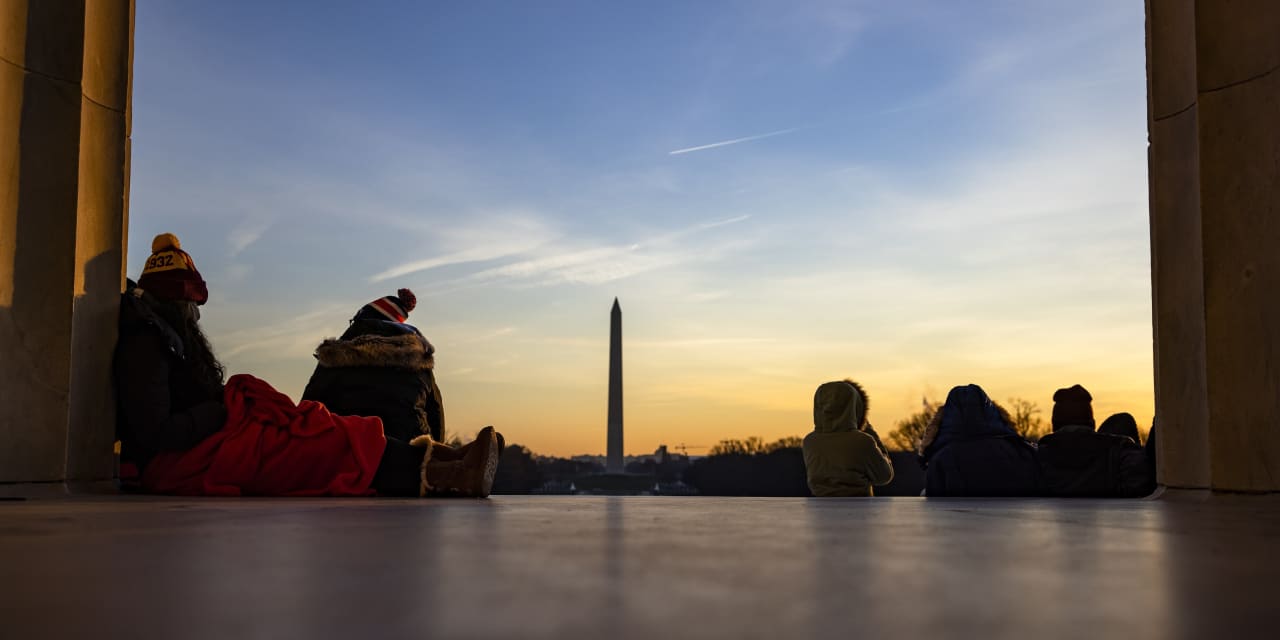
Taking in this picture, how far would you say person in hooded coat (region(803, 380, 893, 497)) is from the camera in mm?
8367

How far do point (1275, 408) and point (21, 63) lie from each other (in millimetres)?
6743

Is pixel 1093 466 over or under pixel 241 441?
under

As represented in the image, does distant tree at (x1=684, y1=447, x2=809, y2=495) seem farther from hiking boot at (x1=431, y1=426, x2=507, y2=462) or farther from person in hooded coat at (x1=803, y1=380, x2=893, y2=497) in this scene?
hiking boot at (x1=431, y1=426, x2=507, y2=462)

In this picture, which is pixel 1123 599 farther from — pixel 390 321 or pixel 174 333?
pixel 390 321

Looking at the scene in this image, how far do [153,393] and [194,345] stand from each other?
1.33 ft

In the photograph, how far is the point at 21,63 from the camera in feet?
19.1

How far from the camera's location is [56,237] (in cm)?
586

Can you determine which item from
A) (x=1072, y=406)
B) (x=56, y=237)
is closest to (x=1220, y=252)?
(x=1072, y=406)

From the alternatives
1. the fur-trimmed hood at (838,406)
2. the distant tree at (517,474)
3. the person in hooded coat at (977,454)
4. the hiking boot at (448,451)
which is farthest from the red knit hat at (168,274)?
the distant tree at (517,474)

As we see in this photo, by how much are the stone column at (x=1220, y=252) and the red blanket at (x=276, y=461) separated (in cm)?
443

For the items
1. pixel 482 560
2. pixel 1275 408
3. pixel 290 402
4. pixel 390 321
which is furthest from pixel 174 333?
pixel 1275 408

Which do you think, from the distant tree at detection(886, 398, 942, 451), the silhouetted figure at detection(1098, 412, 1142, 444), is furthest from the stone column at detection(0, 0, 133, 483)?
the distant tree at detection(886, 398, 942, 451)

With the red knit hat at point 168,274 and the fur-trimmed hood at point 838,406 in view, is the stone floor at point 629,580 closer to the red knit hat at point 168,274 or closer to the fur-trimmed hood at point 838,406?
the red knit hat at point 168,274

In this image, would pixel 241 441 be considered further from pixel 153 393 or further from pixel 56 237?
pixel 56 237
